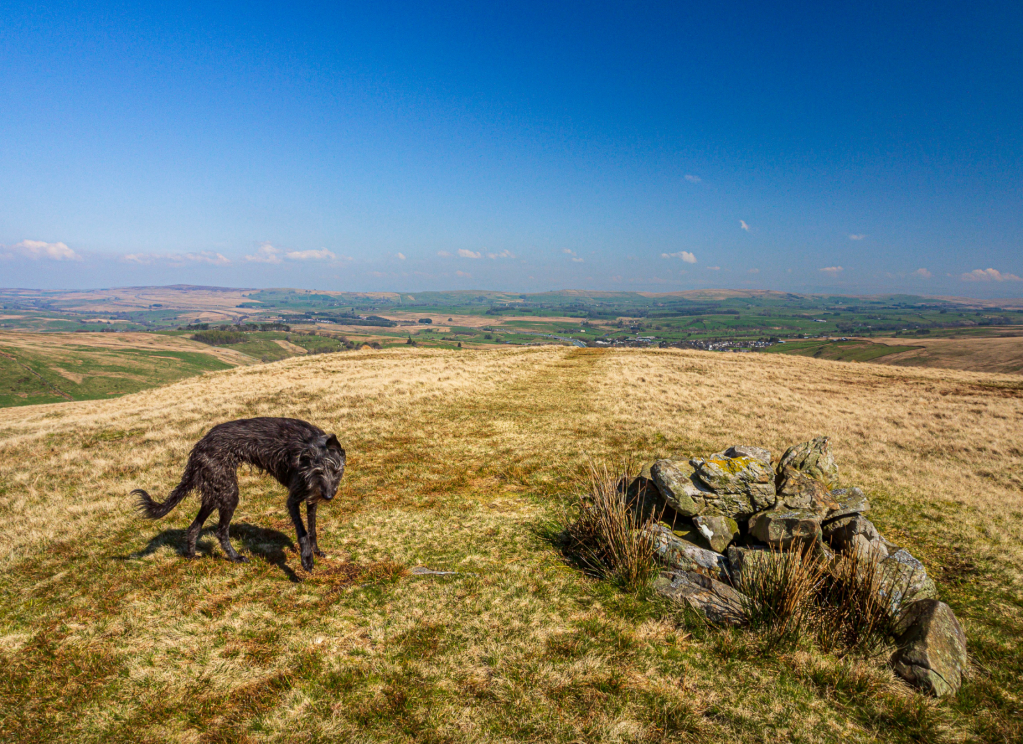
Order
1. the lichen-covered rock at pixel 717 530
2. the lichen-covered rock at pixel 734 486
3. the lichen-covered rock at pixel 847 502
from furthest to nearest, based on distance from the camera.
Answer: the lichen-covered rock at pixel 734 486 < the lichen-covered rock at pixel 847 502 < the lichen-covered rock at pixel 717 530

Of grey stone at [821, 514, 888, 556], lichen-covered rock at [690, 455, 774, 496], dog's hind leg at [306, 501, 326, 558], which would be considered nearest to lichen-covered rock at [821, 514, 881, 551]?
grey stone at [821, 514, 888, 556]

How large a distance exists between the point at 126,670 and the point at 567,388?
80.9ft

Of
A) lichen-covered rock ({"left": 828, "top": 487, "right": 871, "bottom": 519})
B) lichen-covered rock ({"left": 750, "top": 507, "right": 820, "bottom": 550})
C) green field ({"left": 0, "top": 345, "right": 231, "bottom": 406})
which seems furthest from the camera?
green field ({"left": 0, "top": 345, "right": 231, "bottom": 406})

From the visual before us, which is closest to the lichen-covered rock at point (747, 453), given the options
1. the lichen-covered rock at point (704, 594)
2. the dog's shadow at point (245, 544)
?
the lichen-covered rock at point (704, 594)

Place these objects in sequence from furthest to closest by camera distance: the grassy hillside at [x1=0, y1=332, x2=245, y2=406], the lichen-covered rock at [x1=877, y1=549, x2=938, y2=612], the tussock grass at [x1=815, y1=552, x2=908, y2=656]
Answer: the grassy hillside at [x1=0, y1=332, x2=245, y2=406]
the lichen-covered rock at [x1=877, y1=549, x2=938, y2=612]
the tussock grass at [x1=815, y1=552, x2=908, y2=656]

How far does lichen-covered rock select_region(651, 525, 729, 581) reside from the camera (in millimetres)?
7453

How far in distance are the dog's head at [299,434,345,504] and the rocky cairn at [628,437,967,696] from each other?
18.1 ft

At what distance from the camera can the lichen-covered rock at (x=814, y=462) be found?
34.5 feet

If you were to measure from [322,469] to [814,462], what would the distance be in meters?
11.7

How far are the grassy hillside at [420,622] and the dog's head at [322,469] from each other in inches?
73.9

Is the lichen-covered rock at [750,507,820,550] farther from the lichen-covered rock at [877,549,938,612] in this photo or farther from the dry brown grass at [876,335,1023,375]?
the dry brown grass at [876,335,1023,375]

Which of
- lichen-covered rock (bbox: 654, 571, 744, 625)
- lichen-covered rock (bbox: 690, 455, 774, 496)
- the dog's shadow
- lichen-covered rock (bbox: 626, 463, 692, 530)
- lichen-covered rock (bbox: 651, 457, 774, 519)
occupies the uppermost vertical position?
lichen-covered rock (bbox: 690, 455, 774, 496)

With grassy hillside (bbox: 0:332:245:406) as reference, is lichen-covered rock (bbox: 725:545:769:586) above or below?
above

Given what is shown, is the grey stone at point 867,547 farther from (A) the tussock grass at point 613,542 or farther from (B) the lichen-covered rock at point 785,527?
(A) the tussock grass at point 613,542
